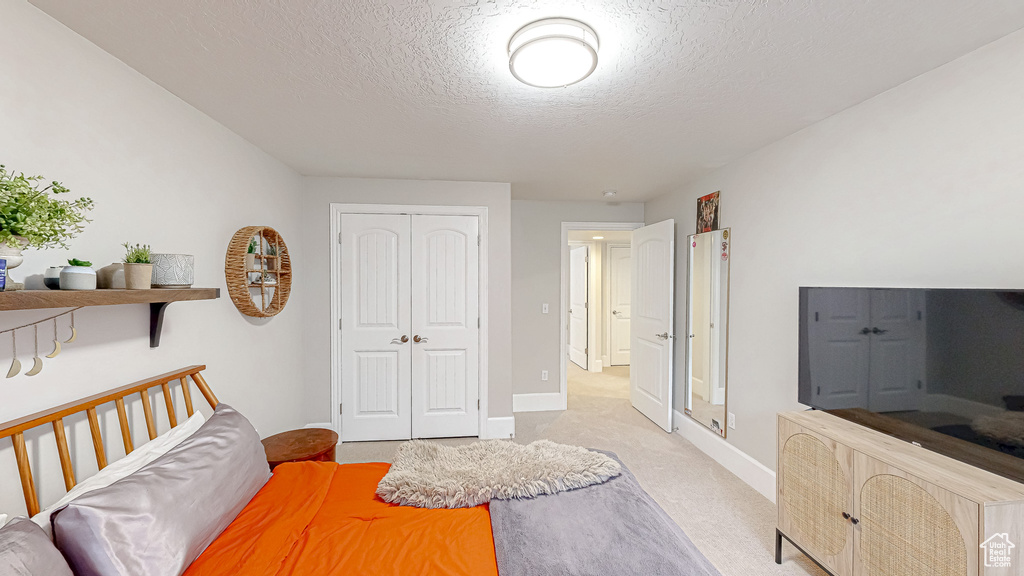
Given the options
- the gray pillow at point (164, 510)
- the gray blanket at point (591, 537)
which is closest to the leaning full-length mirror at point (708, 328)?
the gray blanket at point (591, 537)

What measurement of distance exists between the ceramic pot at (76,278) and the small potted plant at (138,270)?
20cm

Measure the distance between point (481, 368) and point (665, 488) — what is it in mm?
1800

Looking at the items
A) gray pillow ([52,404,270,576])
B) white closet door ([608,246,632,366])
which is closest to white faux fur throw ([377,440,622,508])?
gray pillow ([52,404,270,576])

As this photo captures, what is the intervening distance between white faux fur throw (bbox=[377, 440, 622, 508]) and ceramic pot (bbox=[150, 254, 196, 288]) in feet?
4.00

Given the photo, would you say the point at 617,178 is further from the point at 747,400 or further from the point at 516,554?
the point at 516,554

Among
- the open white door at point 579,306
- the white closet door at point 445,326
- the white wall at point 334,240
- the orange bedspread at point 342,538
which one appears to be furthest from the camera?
the open white door at point 579,306

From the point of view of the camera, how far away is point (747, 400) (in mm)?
3055

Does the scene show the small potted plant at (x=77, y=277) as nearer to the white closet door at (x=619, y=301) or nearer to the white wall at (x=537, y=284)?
the white wall at (x=537, y=284)

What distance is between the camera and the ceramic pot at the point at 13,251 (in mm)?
1099

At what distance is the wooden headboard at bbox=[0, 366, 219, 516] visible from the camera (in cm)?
123

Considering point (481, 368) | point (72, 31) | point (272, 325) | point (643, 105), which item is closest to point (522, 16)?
point (643, 105)

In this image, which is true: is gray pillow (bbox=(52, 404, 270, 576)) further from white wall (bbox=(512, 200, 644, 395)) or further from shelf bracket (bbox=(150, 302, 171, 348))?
white wall (bbox=(512, 200, 644, 395))

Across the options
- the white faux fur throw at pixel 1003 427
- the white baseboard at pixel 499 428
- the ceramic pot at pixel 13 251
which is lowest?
the white baseboard at pixel 499 428

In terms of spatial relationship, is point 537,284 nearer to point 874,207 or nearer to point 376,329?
point 376,329
